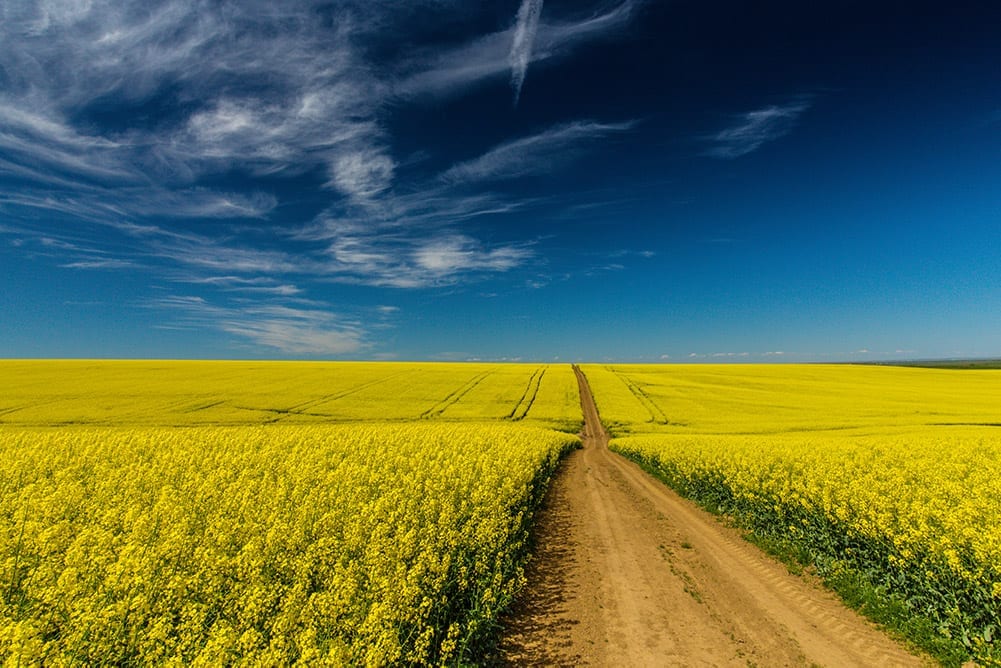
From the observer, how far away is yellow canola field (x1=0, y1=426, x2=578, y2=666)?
Result: 14.5 ft

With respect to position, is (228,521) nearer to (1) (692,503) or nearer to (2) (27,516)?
(2) (27,516)

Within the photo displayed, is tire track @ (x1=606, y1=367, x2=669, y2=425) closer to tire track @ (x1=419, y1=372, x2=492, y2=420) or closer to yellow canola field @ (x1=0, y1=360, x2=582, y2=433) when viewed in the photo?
yellow canola field @ (x1=0, y1=360, x2=582, y2=433)

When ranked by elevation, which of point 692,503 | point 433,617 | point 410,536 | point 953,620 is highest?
point 410,536

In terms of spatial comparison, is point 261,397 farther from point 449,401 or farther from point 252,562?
point 252,562

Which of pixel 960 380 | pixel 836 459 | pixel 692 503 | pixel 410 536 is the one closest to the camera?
pixel 410 536

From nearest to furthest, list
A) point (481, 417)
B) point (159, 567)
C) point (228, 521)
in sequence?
point (159, 567) → point (228, 521) → point (481, 417)

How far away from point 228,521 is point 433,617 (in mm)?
4213

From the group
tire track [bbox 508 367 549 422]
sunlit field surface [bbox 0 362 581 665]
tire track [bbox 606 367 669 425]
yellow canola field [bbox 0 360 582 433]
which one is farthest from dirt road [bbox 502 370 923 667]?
tire track [bbox 606 367 669 425]

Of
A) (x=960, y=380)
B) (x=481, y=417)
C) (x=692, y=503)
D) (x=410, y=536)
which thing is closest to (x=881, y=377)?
(x=960, y=380)

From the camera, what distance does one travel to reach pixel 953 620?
7.18 metres

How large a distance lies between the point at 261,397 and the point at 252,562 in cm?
4233

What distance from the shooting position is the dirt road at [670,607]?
673 cm

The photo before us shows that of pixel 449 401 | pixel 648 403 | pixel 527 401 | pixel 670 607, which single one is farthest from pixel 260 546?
pixel 648 403

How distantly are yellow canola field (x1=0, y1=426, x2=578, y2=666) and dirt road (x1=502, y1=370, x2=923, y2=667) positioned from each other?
3.05ft
